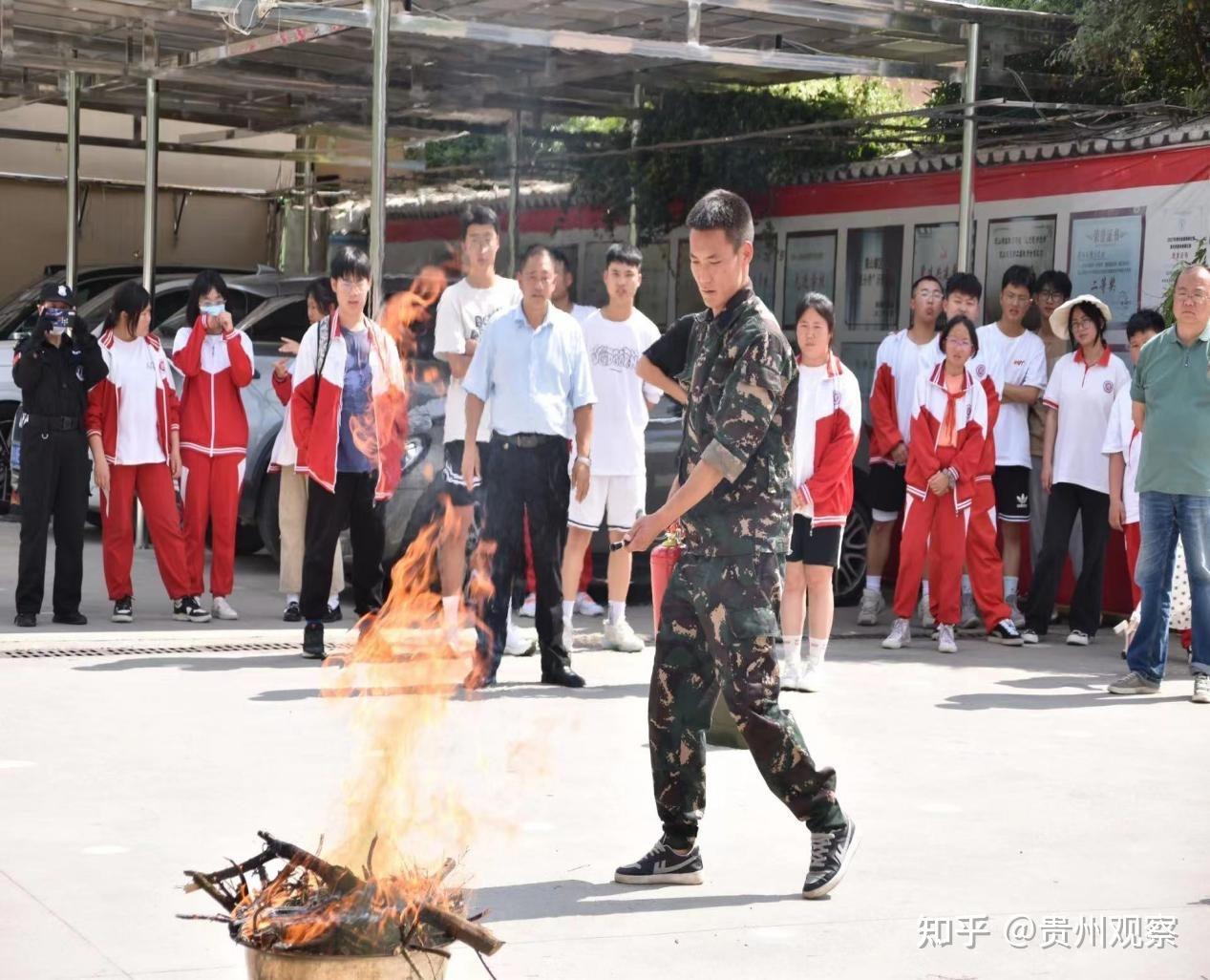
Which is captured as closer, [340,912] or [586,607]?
[340,912]

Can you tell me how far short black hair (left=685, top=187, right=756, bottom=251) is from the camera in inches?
207

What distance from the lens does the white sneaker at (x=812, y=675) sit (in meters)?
8.64

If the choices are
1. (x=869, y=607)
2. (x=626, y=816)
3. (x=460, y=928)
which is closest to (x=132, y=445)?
(x=869, y=607)

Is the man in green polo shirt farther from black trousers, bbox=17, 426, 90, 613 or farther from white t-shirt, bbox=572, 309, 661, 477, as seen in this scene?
black trousers, bbox=17, 426, 90, 613

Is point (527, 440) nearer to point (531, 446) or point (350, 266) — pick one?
point (531, 446)

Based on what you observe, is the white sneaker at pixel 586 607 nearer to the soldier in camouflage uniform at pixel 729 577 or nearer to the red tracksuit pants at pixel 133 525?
the red tracksuit pants at pixel 133 525

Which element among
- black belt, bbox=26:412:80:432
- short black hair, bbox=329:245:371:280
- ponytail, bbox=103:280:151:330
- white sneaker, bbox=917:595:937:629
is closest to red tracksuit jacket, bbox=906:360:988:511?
white sneaker, bbox=917:595:937:629

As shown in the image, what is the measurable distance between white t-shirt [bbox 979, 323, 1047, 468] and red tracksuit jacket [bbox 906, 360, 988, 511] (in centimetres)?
64

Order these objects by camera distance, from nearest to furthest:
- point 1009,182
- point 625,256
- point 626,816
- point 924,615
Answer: point 626,816, point 625,256, point 924,615, point 1009,182

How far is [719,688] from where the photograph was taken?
5.41 m

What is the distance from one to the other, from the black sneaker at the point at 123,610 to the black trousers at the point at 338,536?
140 cm

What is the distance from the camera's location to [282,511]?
1027cm

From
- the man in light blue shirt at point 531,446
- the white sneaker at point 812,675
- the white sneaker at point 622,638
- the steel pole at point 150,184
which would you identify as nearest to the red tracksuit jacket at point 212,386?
the man in light blue shirt at point 531,446

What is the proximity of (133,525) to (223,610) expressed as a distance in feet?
2.33
